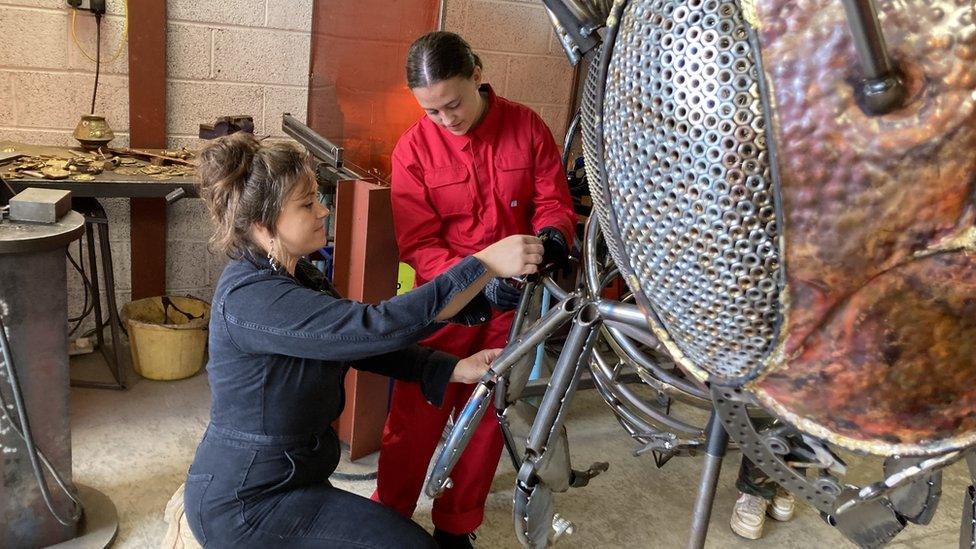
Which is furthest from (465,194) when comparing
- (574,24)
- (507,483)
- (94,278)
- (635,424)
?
(94,278)

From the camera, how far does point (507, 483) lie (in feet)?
8.37

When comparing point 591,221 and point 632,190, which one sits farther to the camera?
point 591,221

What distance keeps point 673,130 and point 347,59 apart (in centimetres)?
239

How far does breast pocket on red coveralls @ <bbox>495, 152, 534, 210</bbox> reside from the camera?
2.01m

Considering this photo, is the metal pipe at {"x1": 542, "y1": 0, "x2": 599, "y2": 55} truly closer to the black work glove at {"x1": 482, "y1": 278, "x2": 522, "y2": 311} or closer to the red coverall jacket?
the black work glove at {"x1": 482, "y1": 278, "x2": 522, "y2": 311}

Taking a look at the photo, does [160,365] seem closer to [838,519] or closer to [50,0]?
[50,0]

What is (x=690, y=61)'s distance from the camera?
2.14ft

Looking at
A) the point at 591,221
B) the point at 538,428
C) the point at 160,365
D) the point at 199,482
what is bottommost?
the point at 160,365

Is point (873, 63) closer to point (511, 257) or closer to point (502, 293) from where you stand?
point (511, 257)

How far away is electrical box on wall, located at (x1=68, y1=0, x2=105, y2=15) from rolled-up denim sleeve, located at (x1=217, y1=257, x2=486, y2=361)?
5.76 ft

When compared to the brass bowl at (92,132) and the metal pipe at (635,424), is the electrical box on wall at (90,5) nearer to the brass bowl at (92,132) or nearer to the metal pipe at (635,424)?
the brass bowl at (92,132)

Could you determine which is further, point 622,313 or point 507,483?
point 507,483

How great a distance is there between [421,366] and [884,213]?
4.10 feet

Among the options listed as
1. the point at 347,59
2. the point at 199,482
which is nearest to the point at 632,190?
the point at 199,482
